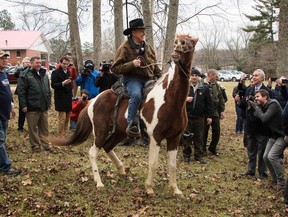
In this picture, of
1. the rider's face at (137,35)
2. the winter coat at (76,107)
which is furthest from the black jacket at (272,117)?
the winter coat at (76,107)

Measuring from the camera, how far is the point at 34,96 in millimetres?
8336

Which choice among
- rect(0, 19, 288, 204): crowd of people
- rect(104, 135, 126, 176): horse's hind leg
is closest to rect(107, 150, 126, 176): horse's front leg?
rect(104, 135, 126, 176): horse's hind leg

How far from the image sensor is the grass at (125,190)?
5391 mm

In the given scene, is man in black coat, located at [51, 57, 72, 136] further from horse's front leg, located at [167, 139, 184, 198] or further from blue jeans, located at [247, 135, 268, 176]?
blue jeans, located at [247, 135, 268, 176]

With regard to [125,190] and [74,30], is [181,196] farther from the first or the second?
[74,30]

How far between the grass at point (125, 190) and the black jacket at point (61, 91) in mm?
1719

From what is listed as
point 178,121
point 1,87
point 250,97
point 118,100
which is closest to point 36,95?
point 1,87

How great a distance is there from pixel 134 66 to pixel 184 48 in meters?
1.00

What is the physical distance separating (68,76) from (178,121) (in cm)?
538

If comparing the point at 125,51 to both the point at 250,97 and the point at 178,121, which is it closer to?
the point at 178,121

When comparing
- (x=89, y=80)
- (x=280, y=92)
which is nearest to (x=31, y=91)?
(x=89, y=80)

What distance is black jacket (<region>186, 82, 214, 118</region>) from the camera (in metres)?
8.67

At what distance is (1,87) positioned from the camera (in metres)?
6.60

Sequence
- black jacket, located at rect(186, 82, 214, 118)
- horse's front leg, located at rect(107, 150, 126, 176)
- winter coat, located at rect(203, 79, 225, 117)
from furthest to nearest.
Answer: winter coat, located at rect(203, 79, 225, 117) < black jacket, located at rect(186, 82, 214, 118) < horse's front leg, located at rect(107, 150, 126, 176)
